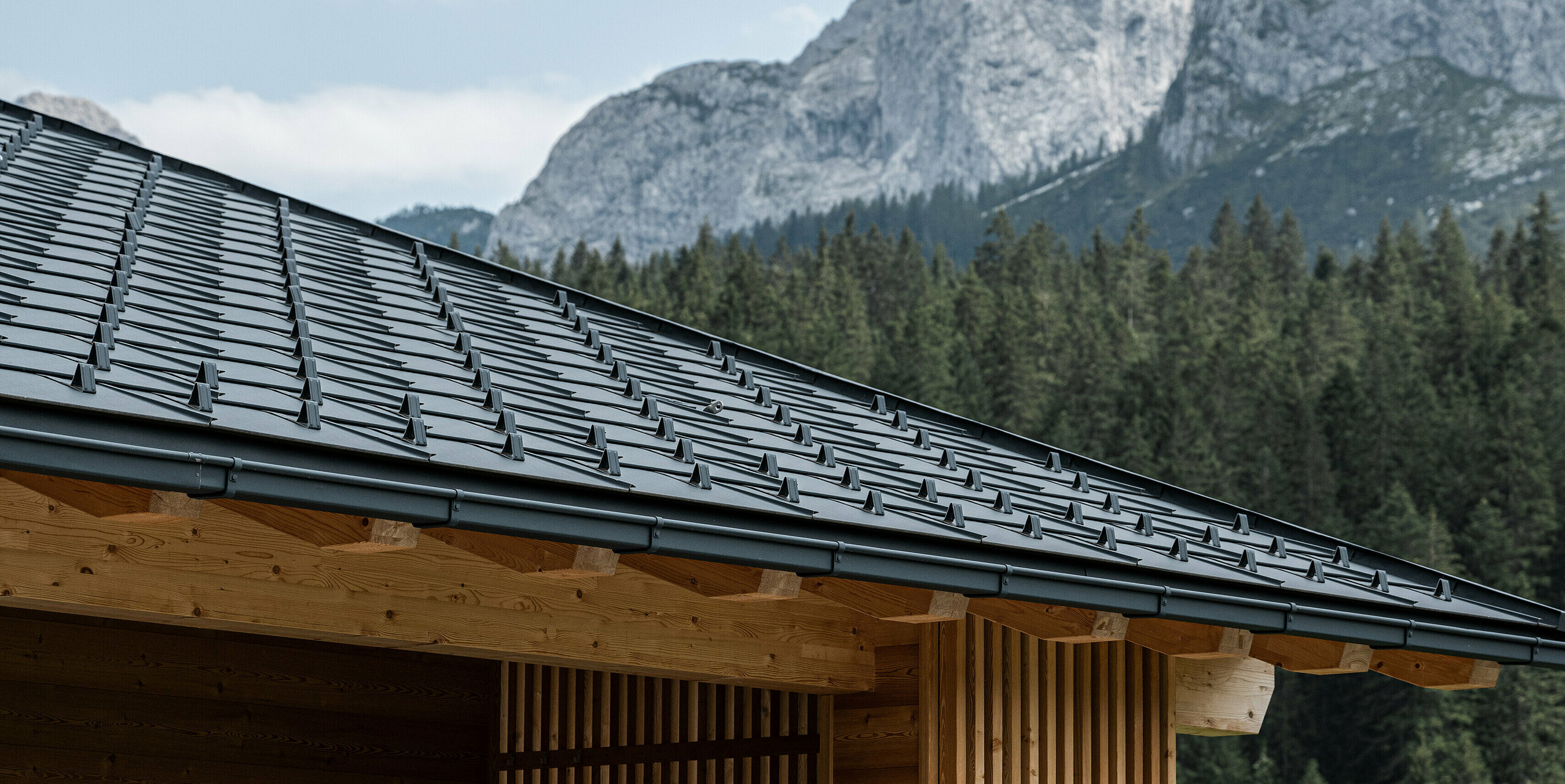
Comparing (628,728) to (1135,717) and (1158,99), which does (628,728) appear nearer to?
(1135,717)

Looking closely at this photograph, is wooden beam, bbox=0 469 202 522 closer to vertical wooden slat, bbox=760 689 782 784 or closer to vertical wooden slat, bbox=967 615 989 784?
vertical wooden slat, bbox=967 615 989 784

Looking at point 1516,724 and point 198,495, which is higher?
point 198,495

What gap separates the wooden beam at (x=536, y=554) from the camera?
3.32 meters

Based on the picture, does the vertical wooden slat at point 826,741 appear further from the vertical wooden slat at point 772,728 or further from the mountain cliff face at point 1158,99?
the mountain cliff face at point 1158,99

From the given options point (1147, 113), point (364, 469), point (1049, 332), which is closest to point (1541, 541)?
point (1049, 332)

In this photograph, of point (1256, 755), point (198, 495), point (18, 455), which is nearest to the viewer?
point (18, 455)

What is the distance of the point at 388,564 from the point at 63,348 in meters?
1.16

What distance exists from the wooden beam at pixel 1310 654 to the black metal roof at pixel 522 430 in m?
0.22

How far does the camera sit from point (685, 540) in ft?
10.4

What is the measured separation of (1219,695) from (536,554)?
3.37 metres

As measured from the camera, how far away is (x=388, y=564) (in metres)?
3.97

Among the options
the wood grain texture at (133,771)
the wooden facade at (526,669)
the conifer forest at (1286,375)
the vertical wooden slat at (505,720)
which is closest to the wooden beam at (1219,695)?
the wooden facade at (526,669)

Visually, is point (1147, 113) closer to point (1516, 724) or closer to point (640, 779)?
point (1516, 724)

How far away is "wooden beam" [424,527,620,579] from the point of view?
332 cm
